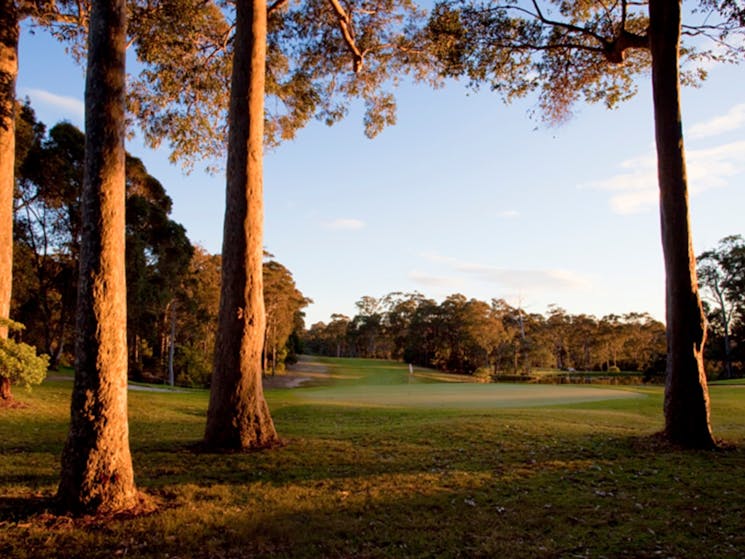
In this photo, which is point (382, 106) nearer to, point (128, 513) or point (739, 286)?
point (128, 513)

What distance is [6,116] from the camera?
1029 cm

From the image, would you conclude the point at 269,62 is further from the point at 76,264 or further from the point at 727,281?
the point at 727,281

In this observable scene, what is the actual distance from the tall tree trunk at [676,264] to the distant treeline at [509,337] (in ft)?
161

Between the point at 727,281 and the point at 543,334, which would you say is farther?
the point at 543,334

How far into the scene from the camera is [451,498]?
17.7 feet

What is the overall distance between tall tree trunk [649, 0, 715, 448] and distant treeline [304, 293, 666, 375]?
161ft

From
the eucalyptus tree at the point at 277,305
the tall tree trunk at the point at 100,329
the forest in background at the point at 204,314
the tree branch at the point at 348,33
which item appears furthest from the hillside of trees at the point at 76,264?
the tall tree trunk at the point at 100,329

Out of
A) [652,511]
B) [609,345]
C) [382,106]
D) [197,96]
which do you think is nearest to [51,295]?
[197,96]

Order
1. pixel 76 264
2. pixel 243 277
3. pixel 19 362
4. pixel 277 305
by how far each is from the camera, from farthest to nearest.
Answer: pixel 277 305, pixel 76 264, pixel 243 277, pixel 19 362

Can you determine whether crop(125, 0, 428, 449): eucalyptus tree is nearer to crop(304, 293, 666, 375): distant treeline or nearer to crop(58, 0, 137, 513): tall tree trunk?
crop(58, 0, 137, 513): tall tree trunk

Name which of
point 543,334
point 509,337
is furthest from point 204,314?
point 543,334

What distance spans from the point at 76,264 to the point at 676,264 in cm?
2801

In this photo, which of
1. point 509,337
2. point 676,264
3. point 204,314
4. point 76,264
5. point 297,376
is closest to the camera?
point 676,264

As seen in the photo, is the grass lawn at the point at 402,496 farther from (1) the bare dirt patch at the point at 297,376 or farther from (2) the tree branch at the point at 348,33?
(1) the bare dirt patch at the point at 297,376
